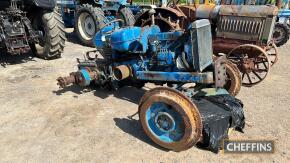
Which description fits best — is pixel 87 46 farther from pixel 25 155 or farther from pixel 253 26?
pixel 25 155

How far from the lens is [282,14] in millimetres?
11242

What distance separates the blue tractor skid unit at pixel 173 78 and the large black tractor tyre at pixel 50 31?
2.41 meters

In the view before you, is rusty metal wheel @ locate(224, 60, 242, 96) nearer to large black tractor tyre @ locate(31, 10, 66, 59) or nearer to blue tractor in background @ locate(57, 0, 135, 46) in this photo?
large black tractor tyre @ locate(31, 10, 66, 59)

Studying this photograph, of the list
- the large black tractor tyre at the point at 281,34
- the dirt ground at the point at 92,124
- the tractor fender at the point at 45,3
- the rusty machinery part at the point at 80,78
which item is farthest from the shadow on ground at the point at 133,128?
the large black tractor tyre at the point at 281,34

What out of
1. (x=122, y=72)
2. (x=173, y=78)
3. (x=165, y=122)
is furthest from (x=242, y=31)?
(x=165, y=122)

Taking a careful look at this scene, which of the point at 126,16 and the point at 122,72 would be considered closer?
the point at 122,72

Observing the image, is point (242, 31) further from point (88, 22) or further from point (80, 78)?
point (88, 22)

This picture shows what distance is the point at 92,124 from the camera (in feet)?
15.1

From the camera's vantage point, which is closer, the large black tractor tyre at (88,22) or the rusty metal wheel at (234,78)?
the rusty metal wheel at (234,78)

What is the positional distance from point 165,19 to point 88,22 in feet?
12.0

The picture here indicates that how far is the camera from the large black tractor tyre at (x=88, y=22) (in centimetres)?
952

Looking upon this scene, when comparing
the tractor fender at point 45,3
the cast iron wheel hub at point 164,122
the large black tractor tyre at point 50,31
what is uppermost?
the tractor fender at point 45,3

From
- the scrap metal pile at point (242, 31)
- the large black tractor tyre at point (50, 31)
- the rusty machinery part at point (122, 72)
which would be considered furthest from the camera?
the large black tractor tyre at point (50, 31)

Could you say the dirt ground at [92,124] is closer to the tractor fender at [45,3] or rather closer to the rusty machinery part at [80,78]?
the rusty machinery part at [80,78]
